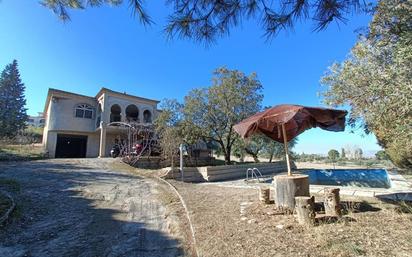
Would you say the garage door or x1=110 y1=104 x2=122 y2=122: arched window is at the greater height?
x1=110 y1=104 x2=122 y2=122: arched window

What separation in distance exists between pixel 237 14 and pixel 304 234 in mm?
3519

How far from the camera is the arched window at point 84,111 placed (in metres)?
22.2

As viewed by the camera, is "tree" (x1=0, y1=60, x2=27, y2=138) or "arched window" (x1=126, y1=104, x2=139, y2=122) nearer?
"arched window" (x1=126, y1=104, x2=139, y2=122)

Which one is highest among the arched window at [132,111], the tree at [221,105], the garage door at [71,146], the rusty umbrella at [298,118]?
the arched window at [132,111]

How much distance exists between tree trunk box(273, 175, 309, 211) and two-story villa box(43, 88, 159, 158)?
17865 millimetres

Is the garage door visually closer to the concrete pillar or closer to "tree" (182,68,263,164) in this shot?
the concrete pillar

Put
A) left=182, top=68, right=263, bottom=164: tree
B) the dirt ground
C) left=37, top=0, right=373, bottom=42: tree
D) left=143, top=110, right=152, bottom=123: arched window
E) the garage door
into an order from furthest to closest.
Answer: left=143, top=110, right=152, bottom=123: arched window < the garage door < left=182, top=68, right=263, bottom=164: tree < left=37, top=0, right=373, bottom=42: tree < the dirt ground

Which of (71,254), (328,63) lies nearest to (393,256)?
(71,254)

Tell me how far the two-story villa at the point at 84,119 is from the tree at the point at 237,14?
1807cm

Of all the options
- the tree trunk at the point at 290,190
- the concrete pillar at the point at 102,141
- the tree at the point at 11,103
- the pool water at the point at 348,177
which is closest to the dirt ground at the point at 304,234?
the tree trunk at the point at 290,190

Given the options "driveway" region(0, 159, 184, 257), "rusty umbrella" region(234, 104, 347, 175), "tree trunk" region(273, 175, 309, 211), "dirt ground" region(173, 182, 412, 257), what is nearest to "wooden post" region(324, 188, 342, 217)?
"dirt ground" region(173, 182, 412, 257)

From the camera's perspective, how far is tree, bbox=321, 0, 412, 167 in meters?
4.56

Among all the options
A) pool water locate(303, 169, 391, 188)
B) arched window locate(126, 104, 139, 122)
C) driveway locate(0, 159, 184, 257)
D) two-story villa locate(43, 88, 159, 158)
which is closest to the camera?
driveway locate(0, 159, 184, 257)

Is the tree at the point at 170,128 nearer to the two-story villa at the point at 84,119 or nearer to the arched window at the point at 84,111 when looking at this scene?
the two-story villa at the point at 84,119
